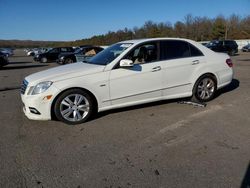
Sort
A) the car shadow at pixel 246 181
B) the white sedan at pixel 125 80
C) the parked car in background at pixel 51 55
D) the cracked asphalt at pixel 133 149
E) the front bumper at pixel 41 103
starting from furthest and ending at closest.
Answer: the parked car in background at pixel 51 55 < the white sedan at pixel 125 80 < the front bumper at pixel 41 103 < the cracked asphalt at pixel 133 149 < the car shadow at pixel 246 181

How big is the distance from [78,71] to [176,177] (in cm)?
309

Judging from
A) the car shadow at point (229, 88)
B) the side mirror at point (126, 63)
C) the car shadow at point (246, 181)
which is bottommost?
the car shadow at point (246, 181)

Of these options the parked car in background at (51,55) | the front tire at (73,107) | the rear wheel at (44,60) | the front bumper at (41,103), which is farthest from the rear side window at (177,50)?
the rear wheel at (44,60)

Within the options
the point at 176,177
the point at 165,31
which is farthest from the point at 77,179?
the point at 165,31

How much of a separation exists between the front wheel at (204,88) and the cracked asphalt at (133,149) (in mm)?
515

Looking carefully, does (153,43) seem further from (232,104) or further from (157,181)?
(157,181)

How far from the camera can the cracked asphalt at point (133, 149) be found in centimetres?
347

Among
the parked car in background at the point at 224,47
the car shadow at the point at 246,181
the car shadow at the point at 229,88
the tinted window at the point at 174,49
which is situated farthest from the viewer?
the parked car in background at the point at 224,47

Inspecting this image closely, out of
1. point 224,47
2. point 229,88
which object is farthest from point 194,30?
point 229,88

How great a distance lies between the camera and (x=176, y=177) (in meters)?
3.47

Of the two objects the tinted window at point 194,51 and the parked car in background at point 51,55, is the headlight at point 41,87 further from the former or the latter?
the parked car in background at point 51,55

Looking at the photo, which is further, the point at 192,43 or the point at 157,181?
the point at 192,43

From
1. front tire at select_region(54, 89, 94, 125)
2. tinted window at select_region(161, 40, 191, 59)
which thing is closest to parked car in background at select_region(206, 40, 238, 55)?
tinted window at select_region(161, 40, 191, 59)

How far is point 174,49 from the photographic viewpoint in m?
6.70
